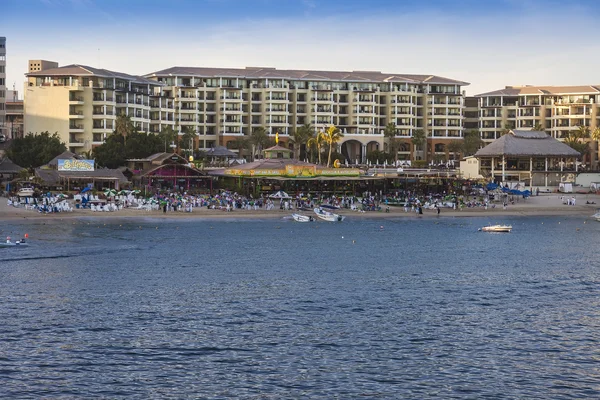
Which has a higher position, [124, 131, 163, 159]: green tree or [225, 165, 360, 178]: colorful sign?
[124, 131, 163, 159]: green tree

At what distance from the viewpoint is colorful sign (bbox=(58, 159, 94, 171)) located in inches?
3871

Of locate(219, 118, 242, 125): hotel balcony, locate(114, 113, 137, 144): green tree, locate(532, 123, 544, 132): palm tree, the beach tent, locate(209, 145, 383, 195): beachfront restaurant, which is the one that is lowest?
the beach tent

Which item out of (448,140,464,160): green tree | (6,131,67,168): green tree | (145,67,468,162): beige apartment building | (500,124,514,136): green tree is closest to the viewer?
(6,131,67,168): green tree

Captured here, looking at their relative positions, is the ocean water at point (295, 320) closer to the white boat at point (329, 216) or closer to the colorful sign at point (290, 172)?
the white boat at point (329, 216)

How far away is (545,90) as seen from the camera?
172 m

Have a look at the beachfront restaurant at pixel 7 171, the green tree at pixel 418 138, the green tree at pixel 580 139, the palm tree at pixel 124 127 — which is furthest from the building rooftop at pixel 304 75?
the beachfront restaurant at pixel 7 171

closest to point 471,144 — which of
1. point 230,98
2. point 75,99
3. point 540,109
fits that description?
point 540,109

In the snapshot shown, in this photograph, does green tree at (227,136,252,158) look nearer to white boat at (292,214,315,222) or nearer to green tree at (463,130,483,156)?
green tree at (463,130,483,156)

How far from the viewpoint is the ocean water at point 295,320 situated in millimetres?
30531

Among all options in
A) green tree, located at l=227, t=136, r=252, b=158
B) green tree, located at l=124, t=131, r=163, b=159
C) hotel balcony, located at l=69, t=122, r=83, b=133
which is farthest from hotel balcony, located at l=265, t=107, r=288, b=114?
green tree, located at l=124, t=131, r=163, b=159

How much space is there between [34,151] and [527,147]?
70.0 metres

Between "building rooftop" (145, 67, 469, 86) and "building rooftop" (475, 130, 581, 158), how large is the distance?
3714 cm

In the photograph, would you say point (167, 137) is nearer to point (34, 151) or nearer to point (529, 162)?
point (34, 151)

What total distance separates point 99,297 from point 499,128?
13872 cm
